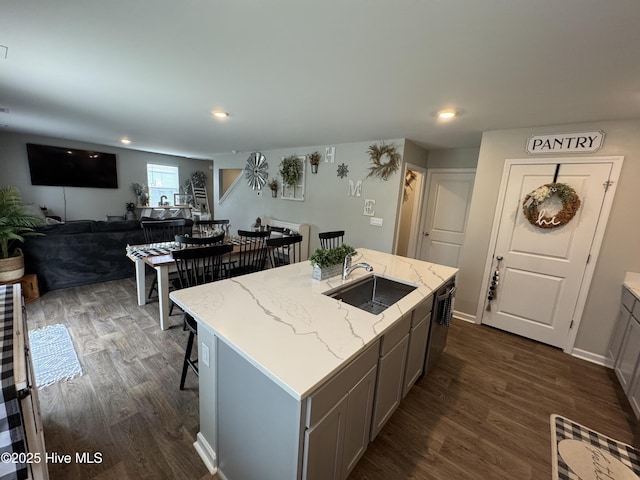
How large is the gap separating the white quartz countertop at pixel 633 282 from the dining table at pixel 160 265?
382 centimetres

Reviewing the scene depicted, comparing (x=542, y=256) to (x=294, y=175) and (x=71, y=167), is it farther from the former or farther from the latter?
(x=71, y=167)

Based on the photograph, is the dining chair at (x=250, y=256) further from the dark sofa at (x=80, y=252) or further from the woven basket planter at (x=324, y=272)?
the dark sofa at (x=80, y=252)

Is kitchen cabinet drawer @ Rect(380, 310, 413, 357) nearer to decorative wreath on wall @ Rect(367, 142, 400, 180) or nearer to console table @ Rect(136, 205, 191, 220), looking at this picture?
decorative wreath on wall @ Rect(367, 142, 400, 180)

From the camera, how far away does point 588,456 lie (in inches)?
65.6

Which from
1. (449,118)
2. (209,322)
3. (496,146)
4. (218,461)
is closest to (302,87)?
(449,118)

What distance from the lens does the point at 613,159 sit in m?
2.46

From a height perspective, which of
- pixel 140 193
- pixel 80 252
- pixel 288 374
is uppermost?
pixel 140 193

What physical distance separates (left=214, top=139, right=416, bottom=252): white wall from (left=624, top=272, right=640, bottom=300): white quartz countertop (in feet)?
7.61

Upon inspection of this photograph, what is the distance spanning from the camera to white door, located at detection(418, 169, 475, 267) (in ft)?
13.6

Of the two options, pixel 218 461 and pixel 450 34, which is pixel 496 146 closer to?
pixel 450 34

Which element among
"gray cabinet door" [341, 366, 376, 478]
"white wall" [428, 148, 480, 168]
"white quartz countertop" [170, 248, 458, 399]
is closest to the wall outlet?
"white quartz countertop" [170, 248, 458, 399]

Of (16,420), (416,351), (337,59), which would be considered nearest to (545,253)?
(416,351)

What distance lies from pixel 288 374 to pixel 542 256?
3.24 meters

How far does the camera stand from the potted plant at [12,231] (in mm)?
2980
